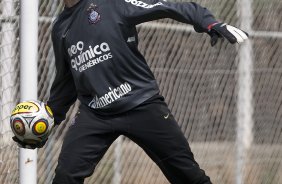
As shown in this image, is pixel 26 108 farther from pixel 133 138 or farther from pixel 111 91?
pixel 133 138

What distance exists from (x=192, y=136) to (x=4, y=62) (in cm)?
232

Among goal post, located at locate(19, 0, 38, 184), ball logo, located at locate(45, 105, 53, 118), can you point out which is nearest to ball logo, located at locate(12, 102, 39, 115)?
ball logo, located at locate(45, 105, 53, 118)

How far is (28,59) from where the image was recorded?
587cm

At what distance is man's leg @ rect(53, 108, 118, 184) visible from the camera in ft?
17.1

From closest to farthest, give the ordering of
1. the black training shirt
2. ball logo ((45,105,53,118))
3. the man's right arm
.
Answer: the black training shirt
ball logo ((45,105,53,118))
the man's right arm

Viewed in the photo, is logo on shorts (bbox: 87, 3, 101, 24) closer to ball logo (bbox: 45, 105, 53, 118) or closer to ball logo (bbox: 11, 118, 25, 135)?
ball logo (bbox: 45, 105, 53, 118)

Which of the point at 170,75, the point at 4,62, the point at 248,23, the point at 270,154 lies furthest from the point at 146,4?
the point at 270,154

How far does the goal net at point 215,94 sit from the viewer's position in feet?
23.7

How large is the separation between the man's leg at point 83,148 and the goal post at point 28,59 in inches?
25.3

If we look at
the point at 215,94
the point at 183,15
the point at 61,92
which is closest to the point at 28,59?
the point at 61,92

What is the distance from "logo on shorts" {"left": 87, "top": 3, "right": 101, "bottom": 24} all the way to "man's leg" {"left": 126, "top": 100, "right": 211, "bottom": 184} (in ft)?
2.14

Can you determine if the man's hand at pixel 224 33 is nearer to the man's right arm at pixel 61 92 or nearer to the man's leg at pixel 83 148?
the man's leg at pixel 83 148

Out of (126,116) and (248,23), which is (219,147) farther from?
(126,116)

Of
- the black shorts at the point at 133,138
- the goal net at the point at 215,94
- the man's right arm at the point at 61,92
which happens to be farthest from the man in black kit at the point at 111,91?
the goal net at the point at 215,94
